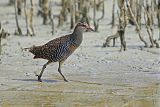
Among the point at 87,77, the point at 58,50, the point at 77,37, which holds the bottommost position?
the point at 87,77

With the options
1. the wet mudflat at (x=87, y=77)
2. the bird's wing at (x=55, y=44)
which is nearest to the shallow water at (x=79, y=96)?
the wet mudflat at (x=87, y=77)

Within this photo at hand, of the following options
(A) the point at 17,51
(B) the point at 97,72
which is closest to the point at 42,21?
(A) the point at 17,51

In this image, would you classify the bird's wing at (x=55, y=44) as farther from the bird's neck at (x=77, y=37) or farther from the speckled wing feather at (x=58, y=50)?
the bird's neck at (x=77, y=37)

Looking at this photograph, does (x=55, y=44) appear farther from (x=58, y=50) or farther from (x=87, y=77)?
(x=87, y=77)

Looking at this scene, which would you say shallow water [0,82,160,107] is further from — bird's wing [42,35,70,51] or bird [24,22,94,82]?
bird's wing [42,35,70,51]

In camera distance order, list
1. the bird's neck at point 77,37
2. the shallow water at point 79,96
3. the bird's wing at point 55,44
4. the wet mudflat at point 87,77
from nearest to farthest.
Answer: the shallow water at point 79,96 < the wet mudflat at point 87,77 < the bird's wing at point 55,44 < the bird's neck at point 77,37

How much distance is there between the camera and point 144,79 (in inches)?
376

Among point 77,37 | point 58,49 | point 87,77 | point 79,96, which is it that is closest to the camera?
point 79,96

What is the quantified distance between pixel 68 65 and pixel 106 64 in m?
0.63

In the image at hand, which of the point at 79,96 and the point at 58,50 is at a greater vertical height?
the point at 58,50

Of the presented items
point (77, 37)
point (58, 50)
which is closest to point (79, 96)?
point (58, 50)

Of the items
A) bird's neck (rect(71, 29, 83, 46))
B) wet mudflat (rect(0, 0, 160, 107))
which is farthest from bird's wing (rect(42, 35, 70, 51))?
wet mudflat (rect(0, 0, 160, 107))

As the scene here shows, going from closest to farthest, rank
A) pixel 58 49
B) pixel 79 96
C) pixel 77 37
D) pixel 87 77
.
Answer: pixel 79 96 < pixel 58 49 < pixel 77 37 < pixel 87 77

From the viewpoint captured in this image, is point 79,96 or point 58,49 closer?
point 79,96
